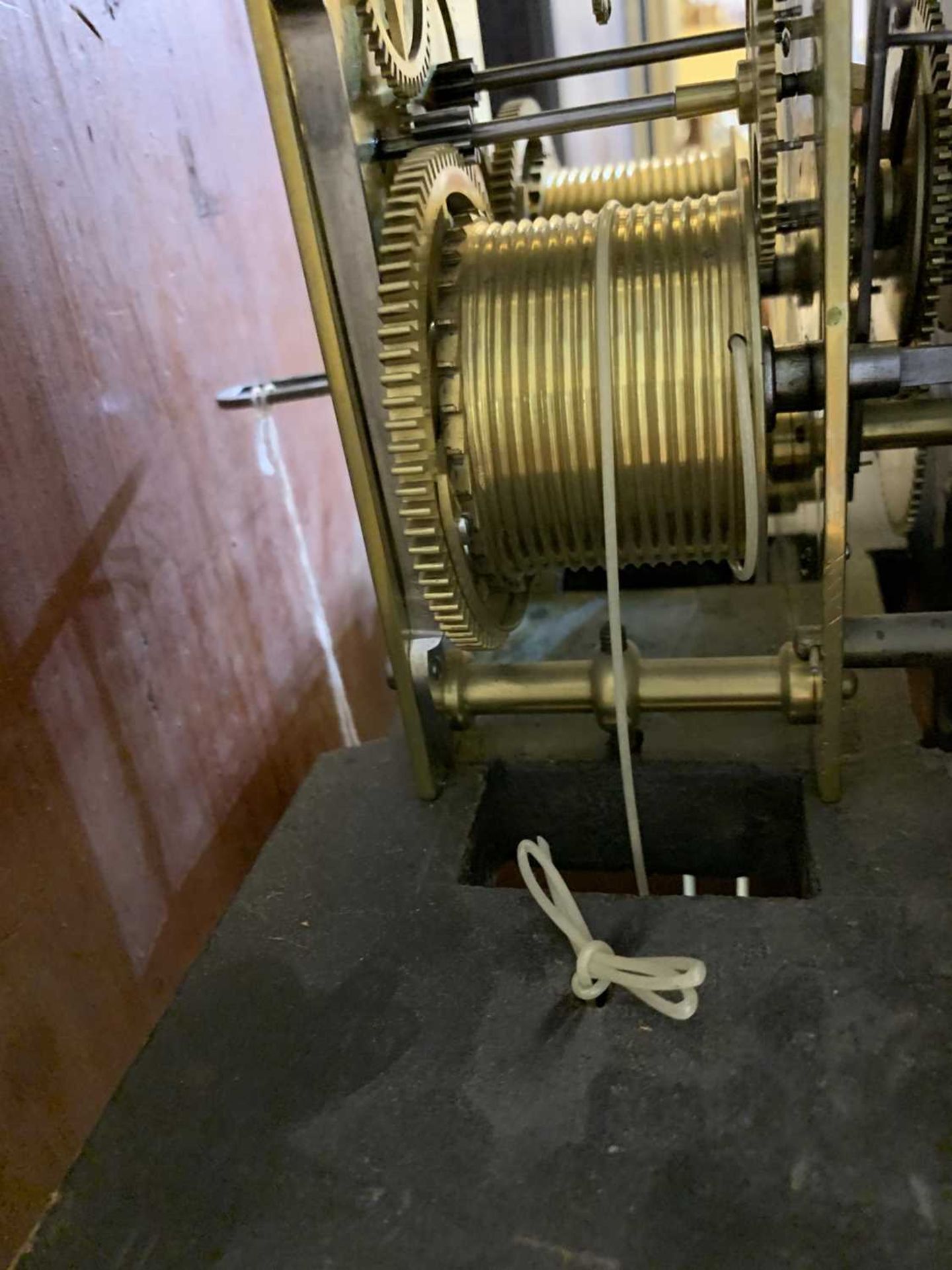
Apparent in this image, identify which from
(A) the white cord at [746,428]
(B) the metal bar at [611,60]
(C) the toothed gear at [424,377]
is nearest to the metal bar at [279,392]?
(C) the toothed gear at [424,377]

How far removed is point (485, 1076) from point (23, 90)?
1.05 meters

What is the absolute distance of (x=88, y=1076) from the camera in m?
1.07

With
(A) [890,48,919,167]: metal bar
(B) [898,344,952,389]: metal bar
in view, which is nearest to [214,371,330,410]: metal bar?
(B) [898,344,952,389]: metal bar

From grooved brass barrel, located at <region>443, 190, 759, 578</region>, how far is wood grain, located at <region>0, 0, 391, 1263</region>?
0.45 meters

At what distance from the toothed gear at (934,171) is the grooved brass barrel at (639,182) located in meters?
0.34

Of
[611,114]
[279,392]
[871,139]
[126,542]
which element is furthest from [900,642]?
[126,542]

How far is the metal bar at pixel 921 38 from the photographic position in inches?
32.3

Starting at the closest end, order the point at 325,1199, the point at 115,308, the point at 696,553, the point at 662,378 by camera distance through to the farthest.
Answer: the point at 325,1199
the point at 662,378
the point at 696,553
the point at 115,308

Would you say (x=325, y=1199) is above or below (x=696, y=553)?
below

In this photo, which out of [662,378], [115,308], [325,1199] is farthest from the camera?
[115,308]

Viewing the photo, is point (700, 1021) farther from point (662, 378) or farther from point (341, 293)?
point (341, 293)

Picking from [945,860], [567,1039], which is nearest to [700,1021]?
[567,1039]

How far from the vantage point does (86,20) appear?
1131 millimetres

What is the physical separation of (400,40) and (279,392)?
1.31 feet
